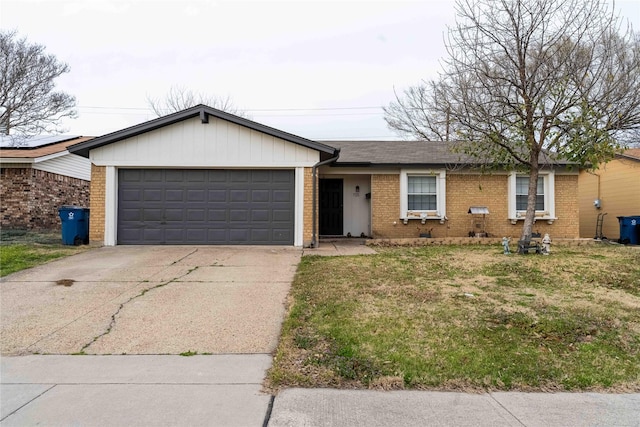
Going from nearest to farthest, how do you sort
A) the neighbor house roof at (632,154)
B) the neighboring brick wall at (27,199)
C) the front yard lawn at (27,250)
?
1. the front yard lawn at (27,250)
2. the neighboring brick wall at (27,199)
3. the neighbor house roof at (632,154)

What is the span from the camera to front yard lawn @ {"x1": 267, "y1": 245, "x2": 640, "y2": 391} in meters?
3.77

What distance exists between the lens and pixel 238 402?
334 cm

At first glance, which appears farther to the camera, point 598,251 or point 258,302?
point 598,251

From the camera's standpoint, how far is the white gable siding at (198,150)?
38.4ft

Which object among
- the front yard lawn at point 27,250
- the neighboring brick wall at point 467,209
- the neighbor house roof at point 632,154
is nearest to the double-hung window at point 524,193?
the neighboring brick wall at point 467,209

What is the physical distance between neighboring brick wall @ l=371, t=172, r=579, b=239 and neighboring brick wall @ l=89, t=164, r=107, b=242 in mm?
8299

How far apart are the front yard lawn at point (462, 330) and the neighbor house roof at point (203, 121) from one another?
4435 mm

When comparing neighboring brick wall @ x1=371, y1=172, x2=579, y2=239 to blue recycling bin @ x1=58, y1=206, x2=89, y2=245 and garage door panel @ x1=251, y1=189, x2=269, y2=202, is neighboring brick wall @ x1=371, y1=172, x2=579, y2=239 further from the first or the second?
blue recycling bin @ x1=58, y1=206, x2=89, y2=245

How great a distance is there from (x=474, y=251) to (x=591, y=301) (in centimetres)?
538

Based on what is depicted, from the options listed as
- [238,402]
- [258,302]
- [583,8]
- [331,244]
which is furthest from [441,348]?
[583,8]

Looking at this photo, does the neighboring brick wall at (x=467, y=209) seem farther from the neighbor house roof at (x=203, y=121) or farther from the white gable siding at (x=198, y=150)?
the white gable siding at (x=198, y=150)

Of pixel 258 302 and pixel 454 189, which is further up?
pixel 454 189

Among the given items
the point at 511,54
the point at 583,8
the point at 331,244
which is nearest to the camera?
the point at 583,8

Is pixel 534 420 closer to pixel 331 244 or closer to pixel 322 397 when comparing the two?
pixel 322 397
